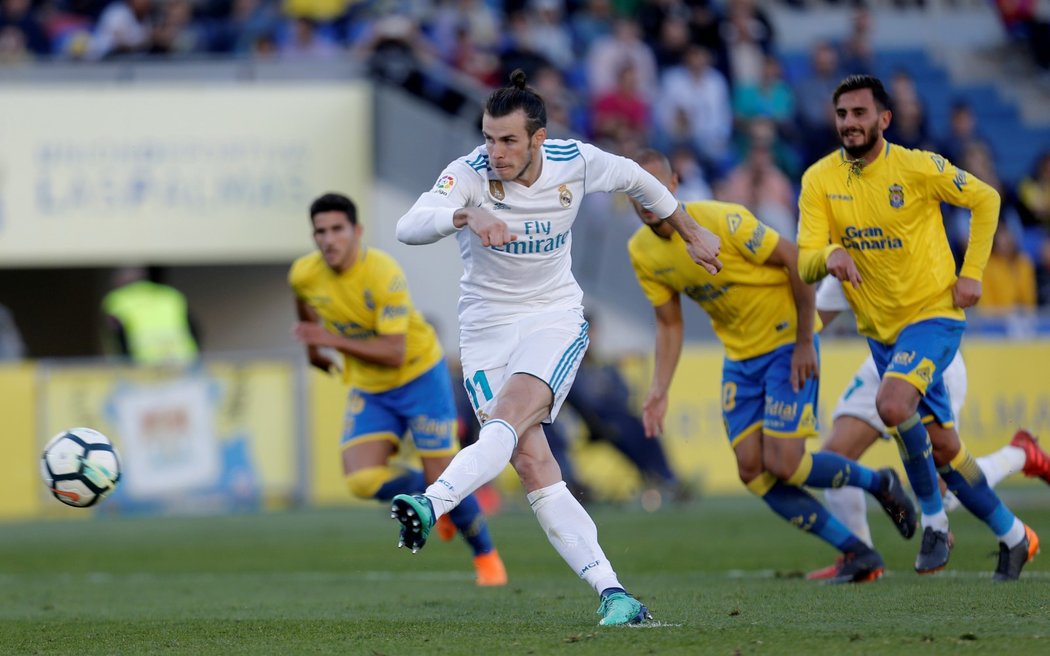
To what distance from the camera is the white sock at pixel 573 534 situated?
22.4 feet

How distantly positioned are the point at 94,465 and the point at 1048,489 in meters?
11.4

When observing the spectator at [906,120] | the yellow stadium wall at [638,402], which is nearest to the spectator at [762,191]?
the spectator at [906,120]

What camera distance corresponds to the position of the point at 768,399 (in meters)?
9.12

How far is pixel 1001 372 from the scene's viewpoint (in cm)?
1773

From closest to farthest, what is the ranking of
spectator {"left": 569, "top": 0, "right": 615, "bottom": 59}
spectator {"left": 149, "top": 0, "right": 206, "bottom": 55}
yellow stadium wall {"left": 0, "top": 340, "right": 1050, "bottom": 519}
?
yellow stadium wall {"left": 0, "top": 340, "right": 1050, "bottom": 519}
spectator {"left": 149, "top": 0, "right": 206, "bottom": 55}
spectator {"left": 569, "top": 0, "right": 615, "bottom": 59}

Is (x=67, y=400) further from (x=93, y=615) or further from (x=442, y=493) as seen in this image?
(x=442, y=493)

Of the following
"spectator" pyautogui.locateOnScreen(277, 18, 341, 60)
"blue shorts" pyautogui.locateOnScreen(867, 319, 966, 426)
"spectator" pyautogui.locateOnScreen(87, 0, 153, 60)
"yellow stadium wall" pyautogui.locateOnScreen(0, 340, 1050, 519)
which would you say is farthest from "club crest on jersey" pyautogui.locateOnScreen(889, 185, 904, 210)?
"spectator" pyautogui.locateOnScreen(87, 0, 153, 60)

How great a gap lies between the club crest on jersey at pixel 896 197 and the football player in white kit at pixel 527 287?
1.61 metres

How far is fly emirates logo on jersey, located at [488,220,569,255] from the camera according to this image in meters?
7.23

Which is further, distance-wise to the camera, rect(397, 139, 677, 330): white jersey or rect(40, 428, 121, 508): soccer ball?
rect(40, 428, 121, 508): soccer ball

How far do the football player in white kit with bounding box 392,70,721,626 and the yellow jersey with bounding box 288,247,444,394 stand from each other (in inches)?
102

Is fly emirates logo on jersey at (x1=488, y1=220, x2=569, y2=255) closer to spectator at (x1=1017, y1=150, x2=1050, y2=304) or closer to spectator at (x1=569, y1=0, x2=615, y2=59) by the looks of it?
spectator at (x1=1017, y1=150, x2=1050, y2=304)

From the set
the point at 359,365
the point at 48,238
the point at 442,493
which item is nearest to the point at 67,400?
the point at 48,238

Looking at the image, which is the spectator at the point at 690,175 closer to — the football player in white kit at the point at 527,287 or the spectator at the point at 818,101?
the spectator at the point at 818,101
